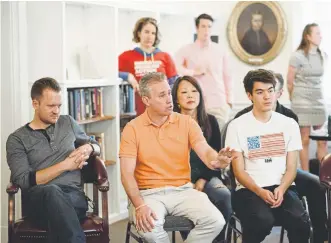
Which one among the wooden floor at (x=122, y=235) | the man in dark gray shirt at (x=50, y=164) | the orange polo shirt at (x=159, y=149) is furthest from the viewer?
the wooden floor at (x=122, y=235)

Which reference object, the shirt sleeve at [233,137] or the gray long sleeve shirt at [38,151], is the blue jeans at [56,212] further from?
the shirt sleeve at [233,137]

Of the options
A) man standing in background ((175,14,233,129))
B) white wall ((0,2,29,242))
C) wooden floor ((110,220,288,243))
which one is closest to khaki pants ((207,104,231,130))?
man standing in background ((175,14,233,129))

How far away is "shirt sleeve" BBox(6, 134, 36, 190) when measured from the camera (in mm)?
3807

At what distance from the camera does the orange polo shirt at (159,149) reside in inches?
147

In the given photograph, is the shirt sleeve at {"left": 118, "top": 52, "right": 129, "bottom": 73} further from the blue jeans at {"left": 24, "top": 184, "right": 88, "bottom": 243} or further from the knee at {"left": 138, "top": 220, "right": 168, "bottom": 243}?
the knee at {"left": 138, "top": 220, "right": 168, "bottom": 243}

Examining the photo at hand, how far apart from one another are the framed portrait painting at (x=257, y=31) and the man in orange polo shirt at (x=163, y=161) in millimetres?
3494

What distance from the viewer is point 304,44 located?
6242 mm

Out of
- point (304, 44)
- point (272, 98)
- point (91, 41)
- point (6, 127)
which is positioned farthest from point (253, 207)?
point (304, 44)

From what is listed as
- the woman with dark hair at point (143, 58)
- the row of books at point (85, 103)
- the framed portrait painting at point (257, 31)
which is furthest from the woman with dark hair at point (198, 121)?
the framed portrait painting at point (257, 31)

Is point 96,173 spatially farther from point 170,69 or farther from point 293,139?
point 170,69

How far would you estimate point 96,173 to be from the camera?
13.1 ft

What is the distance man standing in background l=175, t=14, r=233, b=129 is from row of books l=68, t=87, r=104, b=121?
86 cm

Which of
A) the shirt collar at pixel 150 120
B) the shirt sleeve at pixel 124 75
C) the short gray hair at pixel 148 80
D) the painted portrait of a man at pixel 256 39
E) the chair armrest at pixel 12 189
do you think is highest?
the painted portrait of a man at pixel 256 39

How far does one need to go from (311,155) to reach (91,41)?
103 inches
